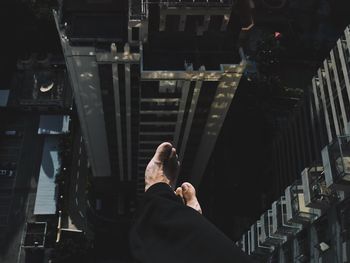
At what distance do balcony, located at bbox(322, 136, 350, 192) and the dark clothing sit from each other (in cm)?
1309

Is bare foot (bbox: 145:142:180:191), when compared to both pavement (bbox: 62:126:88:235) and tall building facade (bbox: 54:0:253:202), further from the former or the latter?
pavement (bbox: 62:126:88:235)

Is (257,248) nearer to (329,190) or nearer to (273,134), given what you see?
(329,190)

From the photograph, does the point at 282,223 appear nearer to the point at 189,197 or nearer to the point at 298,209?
the point at 298,209

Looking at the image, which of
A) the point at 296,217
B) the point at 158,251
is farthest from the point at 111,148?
the point at 158,251

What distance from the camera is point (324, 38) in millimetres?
91438

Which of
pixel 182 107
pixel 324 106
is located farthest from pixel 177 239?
pixel 324 106

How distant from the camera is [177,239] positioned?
46.5 feet

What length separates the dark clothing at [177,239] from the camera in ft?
44.9

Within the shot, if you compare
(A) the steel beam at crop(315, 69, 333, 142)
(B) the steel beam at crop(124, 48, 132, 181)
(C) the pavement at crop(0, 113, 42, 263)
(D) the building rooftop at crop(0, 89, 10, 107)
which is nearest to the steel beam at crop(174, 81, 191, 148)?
(B) the steel beam at crop(124, 48, 132, 181)

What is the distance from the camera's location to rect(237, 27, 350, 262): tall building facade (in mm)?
25641

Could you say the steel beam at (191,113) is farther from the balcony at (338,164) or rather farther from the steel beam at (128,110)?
the balcony at (338,164)

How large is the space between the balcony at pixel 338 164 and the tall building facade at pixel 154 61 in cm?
1887

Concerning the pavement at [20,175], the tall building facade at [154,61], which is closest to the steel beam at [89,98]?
the tall building facade at [154,61]

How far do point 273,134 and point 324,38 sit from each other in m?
28.1
